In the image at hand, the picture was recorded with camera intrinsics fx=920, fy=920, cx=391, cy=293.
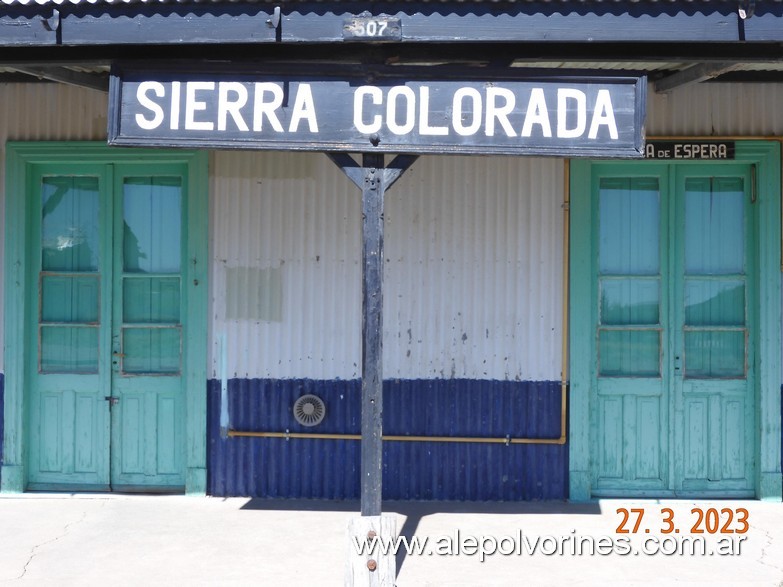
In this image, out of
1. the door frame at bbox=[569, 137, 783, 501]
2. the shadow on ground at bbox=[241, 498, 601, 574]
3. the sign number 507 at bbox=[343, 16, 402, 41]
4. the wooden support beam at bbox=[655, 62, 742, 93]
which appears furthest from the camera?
the door frame at bbox=[569, 137, 783, 501]

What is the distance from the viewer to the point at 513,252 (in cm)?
749

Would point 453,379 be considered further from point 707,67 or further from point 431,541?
point 707,67

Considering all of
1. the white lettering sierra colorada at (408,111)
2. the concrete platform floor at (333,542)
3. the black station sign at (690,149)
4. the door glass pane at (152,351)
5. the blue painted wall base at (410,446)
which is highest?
the black station sign at (690,149)

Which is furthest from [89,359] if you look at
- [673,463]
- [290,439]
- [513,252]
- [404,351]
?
[673,463]

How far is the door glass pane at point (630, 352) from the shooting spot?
761cm

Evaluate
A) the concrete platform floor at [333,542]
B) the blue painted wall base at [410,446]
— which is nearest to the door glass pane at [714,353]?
the concrete platform floor at [333,542]

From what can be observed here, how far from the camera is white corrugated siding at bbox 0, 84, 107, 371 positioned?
7609 mm

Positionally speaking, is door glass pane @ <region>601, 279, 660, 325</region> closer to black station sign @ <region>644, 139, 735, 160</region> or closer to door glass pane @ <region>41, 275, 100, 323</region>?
black station sign @ <region>644, 139, 735, 160</region>

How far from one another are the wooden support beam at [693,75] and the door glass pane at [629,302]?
1578 mm

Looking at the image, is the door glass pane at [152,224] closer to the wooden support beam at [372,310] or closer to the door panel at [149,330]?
the door panel at [149,330]

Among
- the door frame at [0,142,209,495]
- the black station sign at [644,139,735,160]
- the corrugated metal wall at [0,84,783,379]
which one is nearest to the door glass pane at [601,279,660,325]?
the corrugated metal wall at [0,84,783,379]

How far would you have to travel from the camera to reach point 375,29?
537cm

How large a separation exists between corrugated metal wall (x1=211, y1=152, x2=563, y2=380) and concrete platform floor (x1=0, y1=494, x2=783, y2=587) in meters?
1.11

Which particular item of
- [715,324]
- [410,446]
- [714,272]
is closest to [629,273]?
[714,272]
